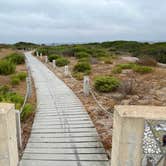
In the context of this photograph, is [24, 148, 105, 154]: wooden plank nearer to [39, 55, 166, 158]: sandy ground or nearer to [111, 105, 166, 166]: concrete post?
[39, 55, 166, 158]: sandy ground

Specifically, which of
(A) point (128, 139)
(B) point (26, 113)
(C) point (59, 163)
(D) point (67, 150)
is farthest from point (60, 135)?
(A) point (128, 139)

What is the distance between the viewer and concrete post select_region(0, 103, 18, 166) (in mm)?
3592

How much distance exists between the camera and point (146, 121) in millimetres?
3359

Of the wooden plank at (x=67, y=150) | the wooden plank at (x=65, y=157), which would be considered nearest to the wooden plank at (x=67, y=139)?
the wooden plank at (x=67, y=150)

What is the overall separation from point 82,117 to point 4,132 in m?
3.74

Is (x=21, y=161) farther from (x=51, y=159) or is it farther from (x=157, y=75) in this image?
(x=157, y=75)

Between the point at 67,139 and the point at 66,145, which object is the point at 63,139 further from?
the point at 66,145

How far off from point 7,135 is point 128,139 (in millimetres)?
1805

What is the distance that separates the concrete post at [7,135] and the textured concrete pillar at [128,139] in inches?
65.3

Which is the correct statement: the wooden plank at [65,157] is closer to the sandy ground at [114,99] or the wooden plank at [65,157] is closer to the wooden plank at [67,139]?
the sandy ground at [114,99]

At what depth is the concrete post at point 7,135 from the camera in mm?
3592

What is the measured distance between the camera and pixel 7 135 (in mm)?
3670

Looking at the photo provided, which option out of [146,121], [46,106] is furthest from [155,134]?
[46,106]

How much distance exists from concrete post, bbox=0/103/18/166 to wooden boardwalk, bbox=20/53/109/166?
0.63m
